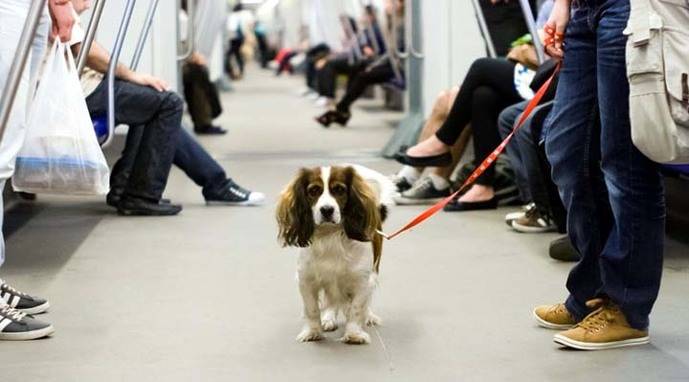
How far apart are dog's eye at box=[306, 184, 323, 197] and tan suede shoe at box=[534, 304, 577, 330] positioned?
0.74m

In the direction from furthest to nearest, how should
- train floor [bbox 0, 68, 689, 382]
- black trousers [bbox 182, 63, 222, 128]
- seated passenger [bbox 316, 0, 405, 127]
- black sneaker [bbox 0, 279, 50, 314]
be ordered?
seated passenger [bbox 316, 0, 405, 127] < black trousers [bbox 182, 63, 222, 128] < black sneaker [bbox 0, 279, 50, 314] < train floor [bbox 0, 68, 689, 382]

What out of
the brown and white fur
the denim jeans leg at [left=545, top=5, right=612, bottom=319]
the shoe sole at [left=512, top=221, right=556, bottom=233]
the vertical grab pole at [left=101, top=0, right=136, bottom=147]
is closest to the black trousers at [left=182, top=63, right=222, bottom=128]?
the vertical grab pole at [left=101, top=0, right=136, bottom=147]

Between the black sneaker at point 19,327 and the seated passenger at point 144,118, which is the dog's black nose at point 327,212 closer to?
the black sneaker at point 19,327

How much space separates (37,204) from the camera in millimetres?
6496

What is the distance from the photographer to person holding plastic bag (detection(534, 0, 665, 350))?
319 cm

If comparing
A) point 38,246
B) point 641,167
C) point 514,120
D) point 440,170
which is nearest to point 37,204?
point 38,246

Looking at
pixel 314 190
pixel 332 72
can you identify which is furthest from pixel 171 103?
pixel 332 72

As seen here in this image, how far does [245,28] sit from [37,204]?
84.0 feet

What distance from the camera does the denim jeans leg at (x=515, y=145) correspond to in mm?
5520

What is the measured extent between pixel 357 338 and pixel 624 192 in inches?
32.6

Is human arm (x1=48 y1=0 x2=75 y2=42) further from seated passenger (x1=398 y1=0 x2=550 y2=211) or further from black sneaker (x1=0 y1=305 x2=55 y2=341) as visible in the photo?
seated passenger (x1=398 y1=0 x2=550 y2=211)

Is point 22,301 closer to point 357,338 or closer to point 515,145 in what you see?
point 357,338

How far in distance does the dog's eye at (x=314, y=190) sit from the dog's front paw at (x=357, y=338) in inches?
15.5

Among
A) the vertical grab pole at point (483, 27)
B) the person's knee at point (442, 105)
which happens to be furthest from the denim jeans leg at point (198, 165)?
the vertical grab pole at point (483, 27)
